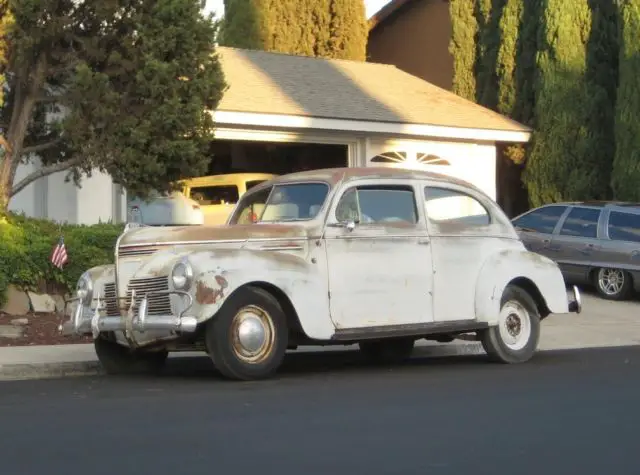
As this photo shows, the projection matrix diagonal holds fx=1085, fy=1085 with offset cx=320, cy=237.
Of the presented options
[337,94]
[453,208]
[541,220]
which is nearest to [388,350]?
[453,208]

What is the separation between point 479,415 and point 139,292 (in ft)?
10.7

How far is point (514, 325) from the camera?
11.3m

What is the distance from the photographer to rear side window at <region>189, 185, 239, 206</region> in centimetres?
A: 1922

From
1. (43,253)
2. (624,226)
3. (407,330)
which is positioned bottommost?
(407,330)

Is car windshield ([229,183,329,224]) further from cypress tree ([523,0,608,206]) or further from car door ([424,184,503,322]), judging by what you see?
cypress tree ([523,0,608,206])

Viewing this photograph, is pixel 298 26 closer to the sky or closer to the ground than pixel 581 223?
closer to the sky

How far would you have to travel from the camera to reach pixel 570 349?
43.3 ft

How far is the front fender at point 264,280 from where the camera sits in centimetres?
913

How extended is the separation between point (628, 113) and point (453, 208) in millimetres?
11382

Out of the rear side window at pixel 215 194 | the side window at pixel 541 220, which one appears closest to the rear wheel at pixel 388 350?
the rear side window at pixel 215 194

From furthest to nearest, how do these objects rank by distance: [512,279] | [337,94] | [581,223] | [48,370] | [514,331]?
[337,94]
[581,223]
[514,331]
[512,279]
[48,370]

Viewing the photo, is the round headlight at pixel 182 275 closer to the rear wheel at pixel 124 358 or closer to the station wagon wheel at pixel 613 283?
the rear wheel at pixel 124 358

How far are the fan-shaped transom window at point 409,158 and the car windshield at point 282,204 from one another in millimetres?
9528

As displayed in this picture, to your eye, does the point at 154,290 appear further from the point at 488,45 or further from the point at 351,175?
the point at 488,45
